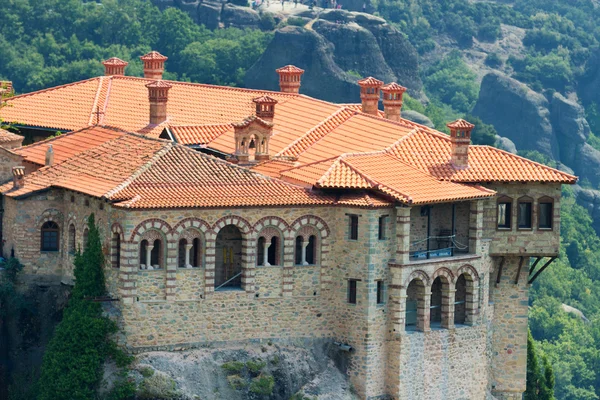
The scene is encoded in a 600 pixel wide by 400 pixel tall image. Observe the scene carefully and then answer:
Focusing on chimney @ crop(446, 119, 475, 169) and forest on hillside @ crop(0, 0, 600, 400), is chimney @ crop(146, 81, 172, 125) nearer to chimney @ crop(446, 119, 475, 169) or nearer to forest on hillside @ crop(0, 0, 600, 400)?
chimney @ crop(446, 119, 475, 169)

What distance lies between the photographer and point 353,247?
72312mm

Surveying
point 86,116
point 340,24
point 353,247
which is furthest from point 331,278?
point 340,24

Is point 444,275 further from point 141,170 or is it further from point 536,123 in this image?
point 536,123

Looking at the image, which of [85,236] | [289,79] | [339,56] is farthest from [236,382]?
[339,56]

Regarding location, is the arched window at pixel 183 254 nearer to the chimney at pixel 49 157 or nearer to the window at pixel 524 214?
the chimney at pixel 49 157

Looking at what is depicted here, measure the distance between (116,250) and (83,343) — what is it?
3342 mm

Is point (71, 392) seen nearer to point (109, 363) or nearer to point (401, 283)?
point (109, 363)

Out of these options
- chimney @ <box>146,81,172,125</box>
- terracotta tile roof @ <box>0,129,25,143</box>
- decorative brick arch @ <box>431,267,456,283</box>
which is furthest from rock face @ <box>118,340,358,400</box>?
chimney @ <box>146,81,172,125</box>

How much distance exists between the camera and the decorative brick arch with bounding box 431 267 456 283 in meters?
73.8

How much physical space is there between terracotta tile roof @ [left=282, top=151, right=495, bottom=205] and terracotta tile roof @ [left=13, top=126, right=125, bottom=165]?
792 centimetres

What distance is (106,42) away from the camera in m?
188

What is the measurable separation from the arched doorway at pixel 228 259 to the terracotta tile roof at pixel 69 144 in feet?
25.4

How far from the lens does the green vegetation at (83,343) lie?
Answer: 6981 cm

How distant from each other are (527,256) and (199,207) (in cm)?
1436
